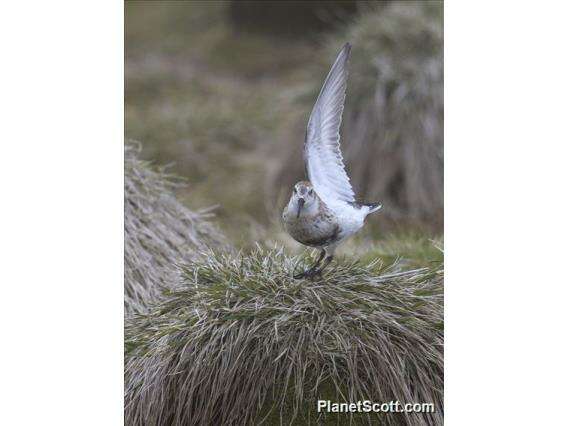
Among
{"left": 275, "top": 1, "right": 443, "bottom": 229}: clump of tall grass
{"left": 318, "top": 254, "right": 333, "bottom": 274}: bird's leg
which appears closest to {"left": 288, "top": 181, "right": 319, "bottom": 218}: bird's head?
{"left": 318, "top": 254, "right": 333, "bottom": 274}: bird's leg

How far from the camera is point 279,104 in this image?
9.64m

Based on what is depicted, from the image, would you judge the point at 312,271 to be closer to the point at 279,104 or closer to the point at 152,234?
the point at 152,234

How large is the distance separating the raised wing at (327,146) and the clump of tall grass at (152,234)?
112cm

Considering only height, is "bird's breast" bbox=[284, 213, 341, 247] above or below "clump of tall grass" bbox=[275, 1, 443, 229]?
below

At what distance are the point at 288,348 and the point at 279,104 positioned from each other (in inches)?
216

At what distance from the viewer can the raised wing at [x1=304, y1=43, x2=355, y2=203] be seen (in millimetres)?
4523

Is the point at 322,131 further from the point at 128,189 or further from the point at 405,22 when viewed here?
the point at 405,22

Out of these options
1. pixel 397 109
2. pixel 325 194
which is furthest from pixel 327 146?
pixel 397 109

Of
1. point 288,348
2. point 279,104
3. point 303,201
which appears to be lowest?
point 288,348

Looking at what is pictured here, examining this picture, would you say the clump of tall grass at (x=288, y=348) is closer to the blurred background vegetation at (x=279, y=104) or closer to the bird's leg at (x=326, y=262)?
the bird's leg at (x=326, y=262)

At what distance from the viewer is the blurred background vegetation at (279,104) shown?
7.30 m

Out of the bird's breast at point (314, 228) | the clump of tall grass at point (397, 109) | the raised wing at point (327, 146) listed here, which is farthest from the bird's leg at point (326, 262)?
the clump of tall grass at point (397, 109)

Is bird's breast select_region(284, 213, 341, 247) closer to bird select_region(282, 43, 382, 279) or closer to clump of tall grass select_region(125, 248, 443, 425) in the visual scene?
bird select_region(282, 43, 382, 279)

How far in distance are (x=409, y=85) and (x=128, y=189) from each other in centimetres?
266
